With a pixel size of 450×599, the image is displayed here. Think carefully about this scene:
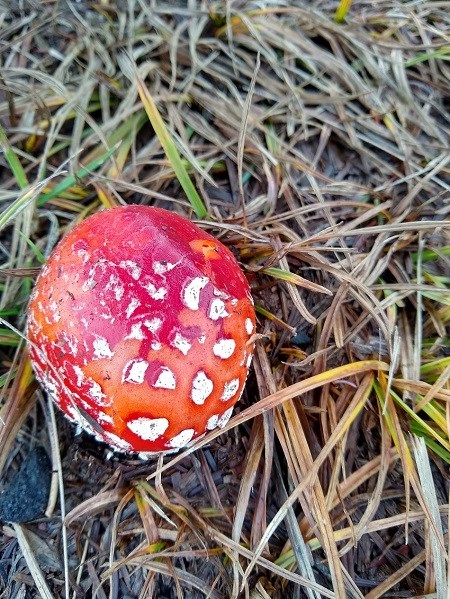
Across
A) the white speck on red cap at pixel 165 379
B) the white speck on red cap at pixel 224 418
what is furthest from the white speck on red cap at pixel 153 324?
the white speck on red cap at pixel 224 418

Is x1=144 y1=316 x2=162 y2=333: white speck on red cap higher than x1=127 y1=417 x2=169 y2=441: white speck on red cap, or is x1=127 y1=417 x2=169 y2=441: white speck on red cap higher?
x1=144 y1=316 x2=162 y2=333: white speck on red cap

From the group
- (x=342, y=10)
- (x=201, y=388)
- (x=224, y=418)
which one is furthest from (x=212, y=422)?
(x=342, y=10)

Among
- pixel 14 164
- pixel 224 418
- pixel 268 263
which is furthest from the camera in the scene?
pixel 14 164

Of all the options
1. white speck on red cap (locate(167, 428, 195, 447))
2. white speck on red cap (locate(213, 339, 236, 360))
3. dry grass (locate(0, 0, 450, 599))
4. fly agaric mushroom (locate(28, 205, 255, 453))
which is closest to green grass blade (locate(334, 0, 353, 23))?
dry grass (locate(0, 0, 450, 599))

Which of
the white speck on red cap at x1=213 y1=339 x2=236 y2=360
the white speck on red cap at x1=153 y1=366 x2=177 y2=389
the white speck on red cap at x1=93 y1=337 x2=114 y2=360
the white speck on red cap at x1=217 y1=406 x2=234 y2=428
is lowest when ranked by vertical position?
the white speck on red cap at x1=217 y1=406 x2=234 y2=428

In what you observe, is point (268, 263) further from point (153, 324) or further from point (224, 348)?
point (153, 324)

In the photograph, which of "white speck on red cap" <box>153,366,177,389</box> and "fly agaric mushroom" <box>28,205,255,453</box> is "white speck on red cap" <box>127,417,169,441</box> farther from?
"white speck on red cap" <box>153,366,177,389</box>

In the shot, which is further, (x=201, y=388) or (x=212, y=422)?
(x=212, y=422)
